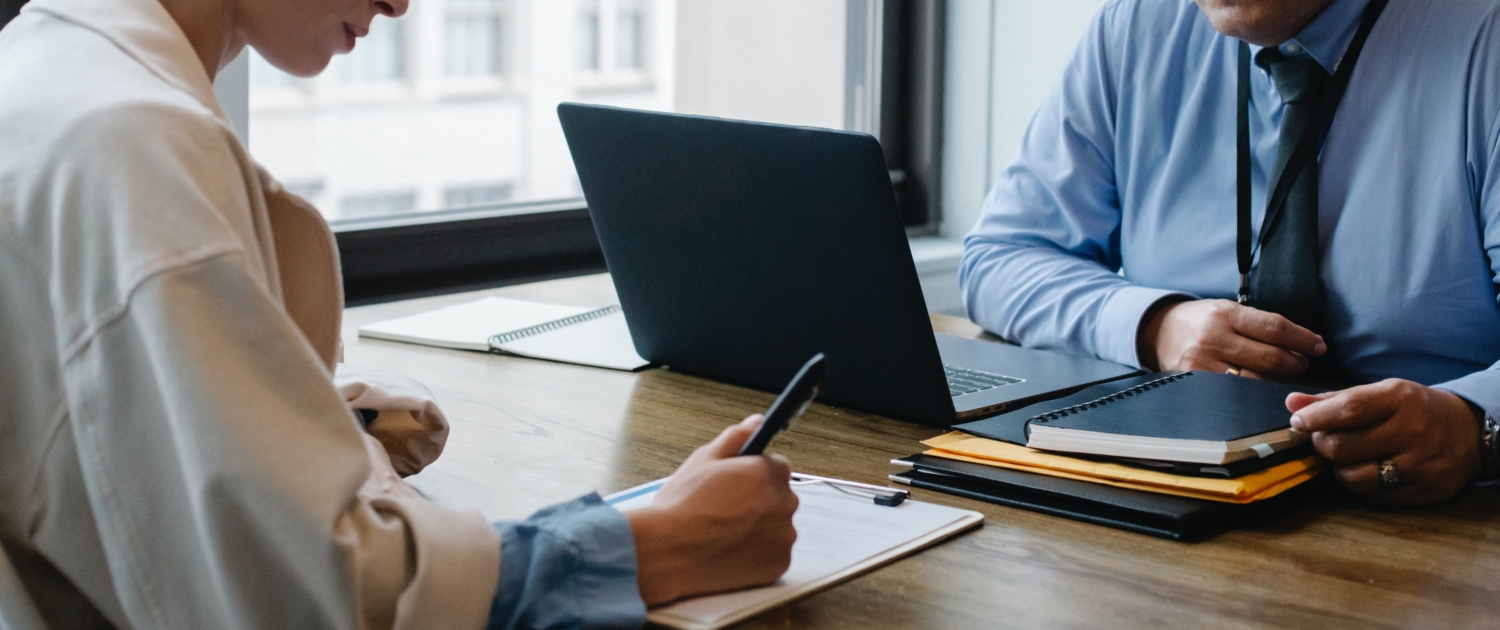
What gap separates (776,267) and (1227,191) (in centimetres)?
68

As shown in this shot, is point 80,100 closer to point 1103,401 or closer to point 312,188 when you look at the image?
point 1103,401

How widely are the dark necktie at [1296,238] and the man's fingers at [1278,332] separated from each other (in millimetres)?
108

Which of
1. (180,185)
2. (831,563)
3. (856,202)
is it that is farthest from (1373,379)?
(180,185)

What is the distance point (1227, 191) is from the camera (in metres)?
1.61

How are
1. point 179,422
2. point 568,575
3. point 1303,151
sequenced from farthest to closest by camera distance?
point 1303,151 → point 568,575 → point 179,422

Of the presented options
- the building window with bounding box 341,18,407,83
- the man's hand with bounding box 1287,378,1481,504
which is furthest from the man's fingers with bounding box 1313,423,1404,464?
the building window with bounding box 341,18,407,83

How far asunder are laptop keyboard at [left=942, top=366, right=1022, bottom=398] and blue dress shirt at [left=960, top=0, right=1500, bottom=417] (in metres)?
0.22

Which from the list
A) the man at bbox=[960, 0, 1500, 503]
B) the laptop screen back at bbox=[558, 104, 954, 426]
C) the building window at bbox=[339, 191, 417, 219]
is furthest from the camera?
the building window at bbox=[339, 191, 417, 219]

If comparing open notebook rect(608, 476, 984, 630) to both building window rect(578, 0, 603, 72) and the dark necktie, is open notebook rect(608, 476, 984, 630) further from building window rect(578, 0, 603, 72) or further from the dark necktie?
building window rect(578, 0, 603, 72)

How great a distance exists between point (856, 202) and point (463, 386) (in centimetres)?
50

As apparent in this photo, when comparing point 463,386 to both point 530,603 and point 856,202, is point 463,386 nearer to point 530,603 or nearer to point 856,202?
point 856,202

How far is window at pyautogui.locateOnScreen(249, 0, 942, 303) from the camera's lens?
2.12 meters

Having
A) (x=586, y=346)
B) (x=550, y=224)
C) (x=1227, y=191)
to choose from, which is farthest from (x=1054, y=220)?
(x=550, y=224)

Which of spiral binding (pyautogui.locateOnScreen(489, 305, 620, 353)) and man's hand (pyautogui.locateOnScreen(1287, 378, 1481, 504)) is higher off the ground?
man's hand (pyautogui.locateOnScreen(1287, 378, 1481, 504))
